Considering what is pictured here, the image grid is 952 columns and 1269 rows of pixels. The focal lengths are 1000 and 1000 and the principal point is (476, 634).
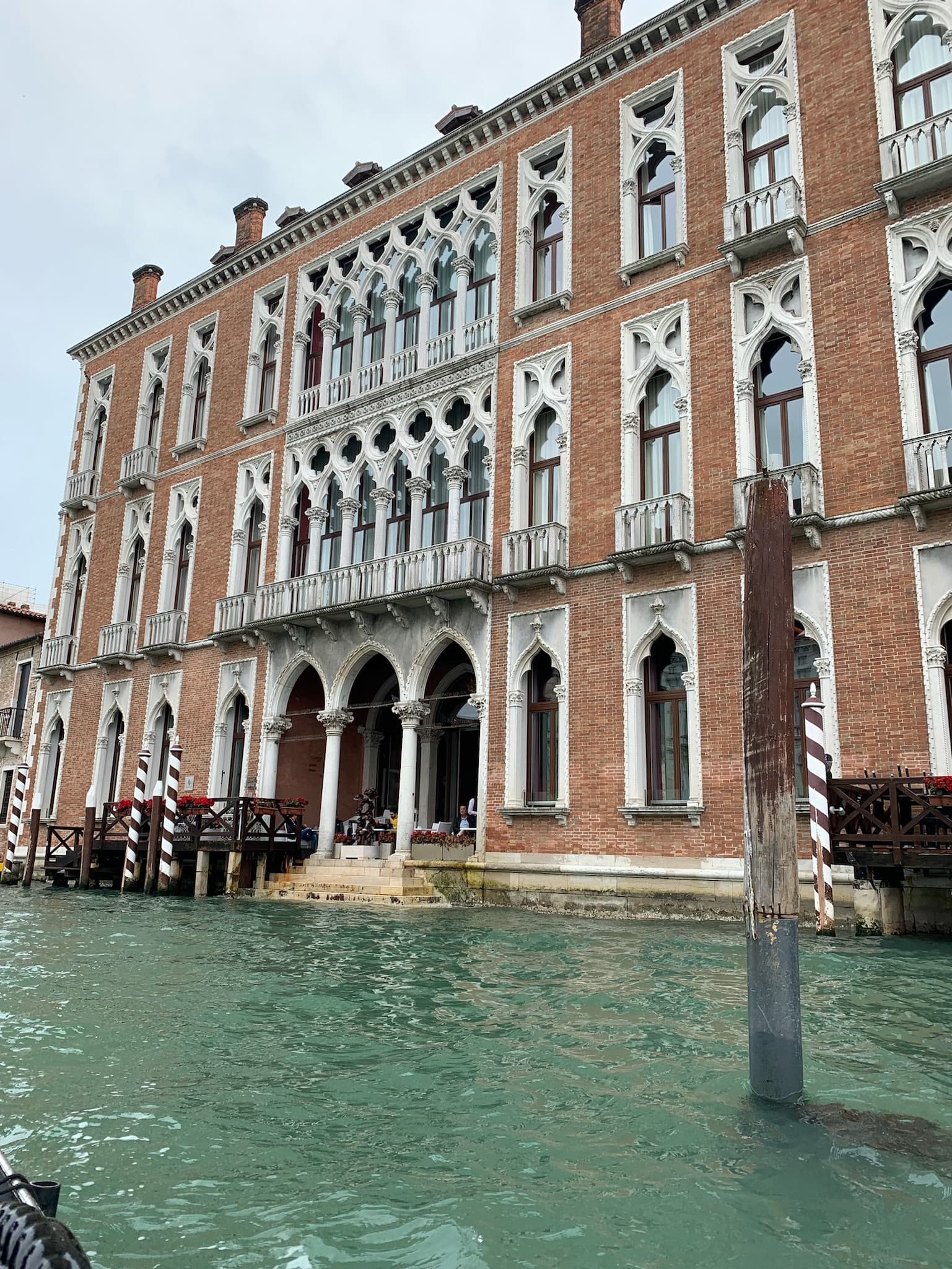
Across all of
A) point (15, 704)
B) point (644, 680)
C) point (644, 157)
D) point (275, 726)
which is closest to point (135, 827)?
point (275, 726)

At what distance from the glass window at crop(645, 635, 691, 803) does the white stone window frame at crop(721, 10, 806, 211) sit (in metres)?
6.79

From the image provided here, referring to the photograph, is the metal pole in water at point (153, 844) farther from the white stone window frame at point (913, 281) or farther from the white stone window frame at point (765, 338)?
the white stone window frame at point (913, 281)

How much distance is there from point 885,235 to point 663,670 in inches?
253

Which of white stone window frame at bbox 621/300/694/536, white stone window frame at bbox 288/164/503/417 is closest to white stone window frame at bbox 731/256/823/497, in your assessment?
white stone window frame at bbox 621/300/694/536

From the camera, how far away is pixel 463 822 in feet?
56.1

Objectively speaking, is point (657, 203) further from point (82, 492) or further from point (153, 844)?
point (82, 492)

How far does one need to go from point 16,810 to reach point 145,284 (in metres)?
14.6

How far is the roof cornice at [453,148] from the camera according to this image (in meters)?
15.8

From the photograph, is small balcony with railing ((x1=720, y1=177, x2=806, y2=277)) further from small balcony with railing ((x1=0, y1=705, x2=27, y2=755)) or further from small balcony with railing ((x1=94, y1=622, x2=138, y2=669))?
small balcony with railing ((x1=0, y1=705, x2=27, y2=755))

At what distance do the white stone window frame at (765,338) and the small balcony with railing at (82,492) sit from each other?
1754cm

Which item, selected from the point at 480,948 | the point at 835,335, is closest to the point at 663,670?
the point at 835,335

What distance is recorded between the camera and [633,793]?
13969 mm

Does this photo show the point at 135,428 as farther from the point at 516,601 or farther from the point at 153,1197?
the point at 153,1197

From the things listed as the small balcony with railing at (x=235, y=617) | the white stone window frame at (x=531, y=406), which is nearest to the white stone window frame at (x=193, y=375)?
the small balcony with railing at (x=235, y=617)
